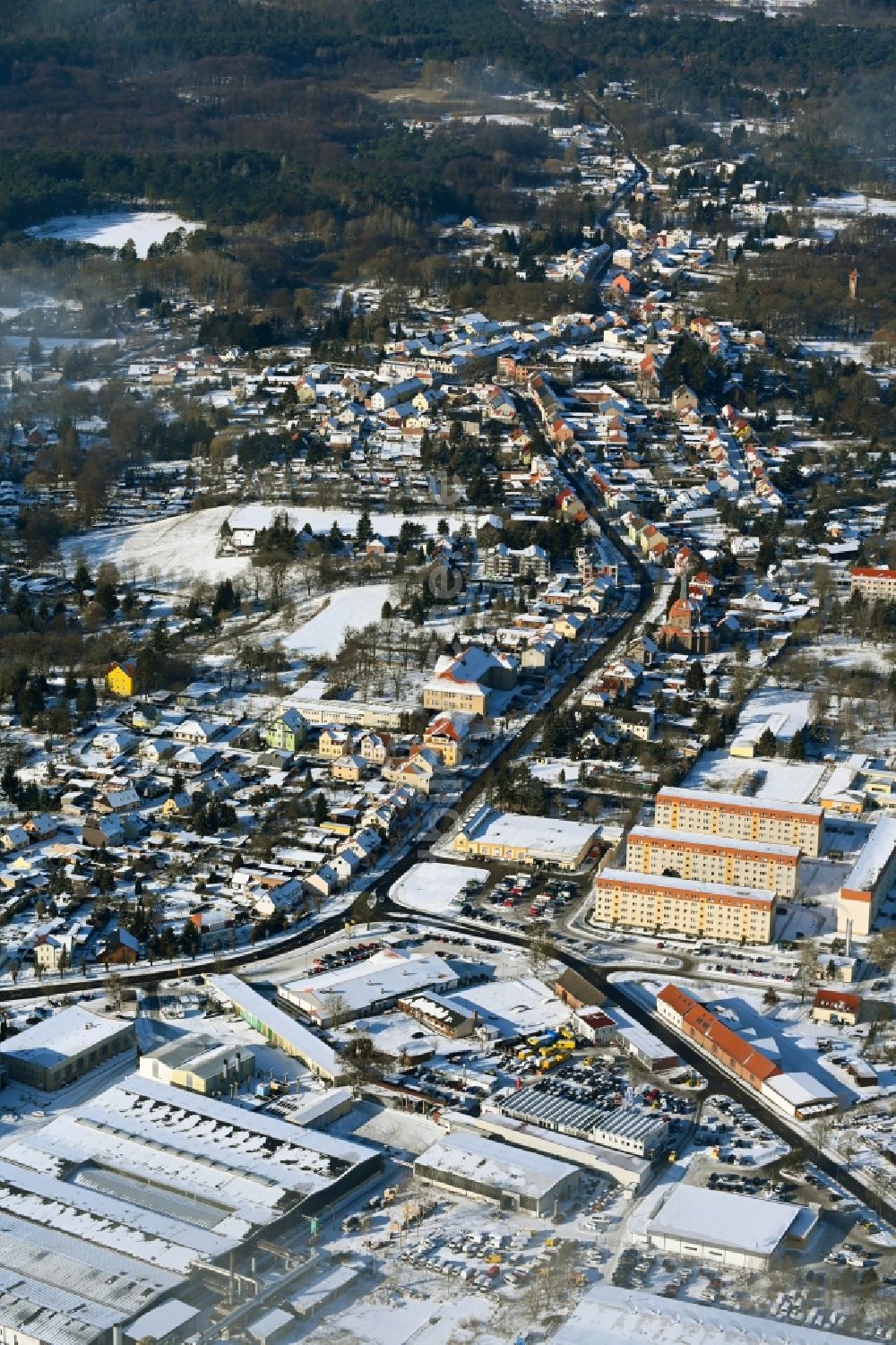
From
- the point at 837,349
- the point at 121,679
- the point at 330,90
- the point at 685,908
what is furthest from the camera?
the point at 330,90

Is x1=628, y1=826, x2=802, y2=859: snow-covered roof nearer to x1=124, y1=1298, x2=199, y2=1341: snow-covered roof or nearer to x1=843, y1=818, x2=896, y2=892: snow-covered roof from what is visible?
x1=843, y1=818, x2=896, y2=892: snow-covered roof

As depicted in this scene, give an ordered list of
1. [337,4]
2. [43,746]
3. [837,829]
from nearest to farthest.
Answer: [837,829] → [43,746] → [337,4]

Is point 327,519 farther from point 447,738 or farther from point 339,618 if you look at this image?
point 447,738

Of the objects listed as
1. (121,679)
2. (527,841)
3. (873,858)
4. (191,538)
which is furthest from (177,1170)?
(191,538)

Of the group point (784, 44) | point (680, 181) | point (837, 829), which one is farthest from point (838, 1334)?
point (784, 44)

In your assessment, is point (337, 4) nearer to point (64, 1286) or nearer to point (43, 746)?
point (43, 746)

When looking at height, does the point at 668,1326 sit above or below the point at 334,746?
above

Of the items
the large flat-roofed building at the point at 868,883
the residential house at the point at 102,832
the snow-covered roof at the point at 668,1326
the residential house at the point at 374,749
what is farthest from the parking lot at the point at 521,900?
the snow-covered roof at the point at 668,1326
